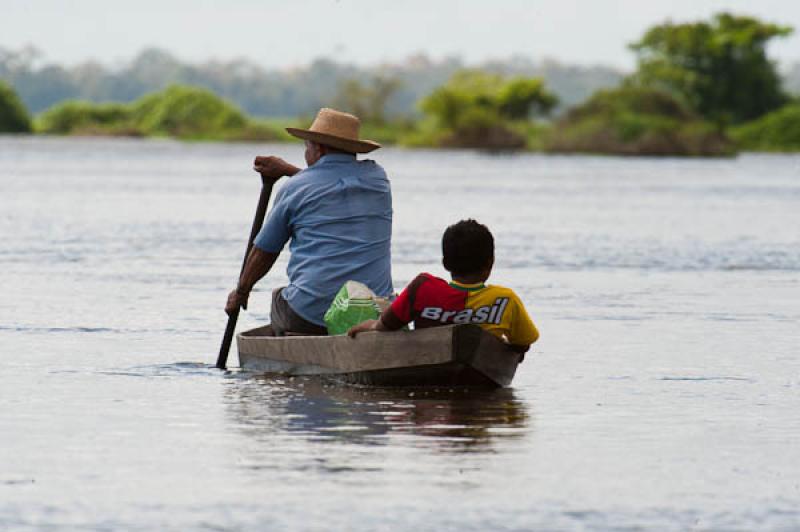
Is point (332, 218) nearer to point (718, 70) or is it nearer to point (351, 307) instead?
point (351, 307)

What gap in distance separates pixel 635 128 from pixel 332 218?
9775 centimetres

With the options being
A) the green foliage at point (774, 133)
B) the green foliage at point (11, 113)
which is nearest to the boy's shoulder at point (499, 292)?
the green foliage at point (774, 133)

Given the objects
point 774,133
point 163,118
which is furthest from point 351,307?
point 163,118

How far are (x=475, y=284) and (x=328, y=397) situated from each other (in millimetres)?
1086

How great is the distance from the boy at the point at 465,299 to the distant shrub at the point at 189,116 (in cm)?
12891

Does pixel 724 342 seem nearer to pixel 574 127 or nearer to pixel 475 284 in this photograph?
pixel 475 284

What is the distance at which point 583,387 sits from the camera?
12.1 m

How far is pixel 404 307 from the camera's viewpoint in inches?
433

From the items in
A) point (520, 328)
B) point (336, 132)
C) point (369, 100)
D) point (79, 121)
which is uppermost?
point (336, 132)

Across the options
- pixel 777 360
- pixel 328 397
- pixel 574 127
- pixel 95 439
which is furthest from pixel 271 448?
pixel 574 127

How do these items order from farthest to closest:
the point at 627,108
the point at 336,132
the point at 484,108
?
the point at 484,108 < the point at 627,108 < the point at 336,132

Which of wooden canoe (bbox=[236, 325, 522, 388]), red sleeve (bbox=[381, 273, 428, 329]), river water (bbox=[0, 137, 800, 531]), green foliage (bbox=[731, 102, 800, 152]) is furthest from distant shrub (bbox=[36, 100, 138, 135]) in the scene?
red sleeve (bbox=[381, 273, 428, 329])

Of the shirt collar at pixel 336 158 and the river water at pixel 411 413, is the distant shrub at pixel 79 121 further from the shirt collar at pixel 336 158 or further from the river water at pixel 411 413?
the shirt collar at pixel 336 158

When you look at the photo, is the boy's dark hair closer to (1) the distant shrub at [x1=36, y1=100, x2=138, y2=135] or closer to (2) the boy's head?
(2) the boy's head
